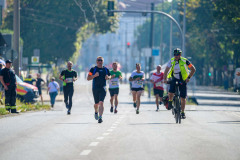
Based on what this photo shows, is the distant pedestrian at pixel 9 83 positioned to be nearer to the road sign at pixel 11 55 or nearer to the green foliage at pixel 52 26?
the road sign at pixel 11 55

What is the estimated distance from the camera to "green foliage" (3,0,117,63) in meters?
61.7

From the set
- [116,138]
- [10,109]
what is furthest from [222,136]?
[10,109]

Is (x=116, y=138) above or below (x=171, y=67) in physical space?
below

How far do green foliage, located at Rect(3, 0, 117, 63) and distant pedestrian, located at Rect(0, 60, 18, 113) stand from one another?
37.8 metres

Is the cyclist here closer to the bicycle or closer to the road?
the bicycle

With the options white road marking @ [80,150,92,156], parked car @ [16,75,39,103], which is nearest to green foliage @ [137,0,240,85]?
parked car @ [16,75,39,103]

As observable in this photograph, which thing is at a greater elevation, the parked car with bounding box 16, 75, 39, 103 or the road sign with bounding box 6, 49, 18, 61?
the road sign with bounding box 6, 49, 18, 61

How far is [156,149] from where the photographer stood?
11.3 meters

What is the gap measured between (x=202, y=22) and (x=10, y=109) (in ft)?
133

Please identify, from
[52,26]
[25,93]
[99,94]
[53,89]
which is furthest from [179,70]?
[52,26]

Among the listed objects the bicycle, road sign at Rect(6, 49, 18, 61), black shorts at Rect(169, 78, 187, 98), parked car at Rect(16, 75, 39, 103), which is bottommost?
parked car at Rect(16, 75, 39, 103)

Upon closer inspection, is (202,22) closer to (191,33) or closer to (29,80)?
(191,33)

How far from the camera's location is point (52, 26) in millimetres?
64312

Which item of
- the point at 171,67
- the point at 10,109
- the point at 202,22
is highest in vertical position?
the point at 202,22
